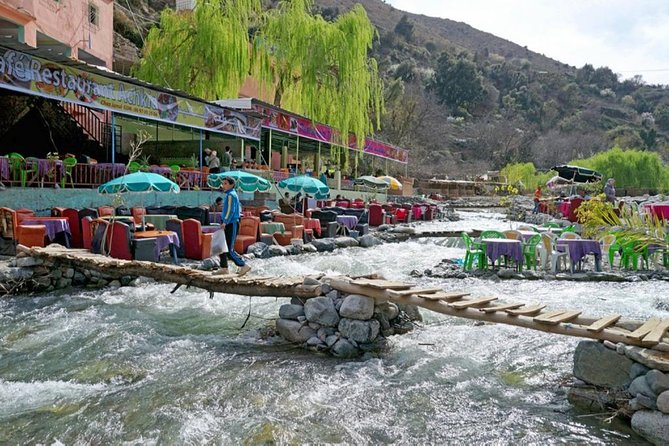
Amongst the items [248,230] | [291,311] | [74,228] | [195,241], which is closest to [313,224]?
[248,230]

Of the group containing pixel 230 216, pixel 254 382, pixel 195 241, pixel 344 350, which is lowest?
pixel 254 382

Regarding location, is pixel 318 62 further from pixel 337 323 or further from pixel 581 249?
pixel 337 323

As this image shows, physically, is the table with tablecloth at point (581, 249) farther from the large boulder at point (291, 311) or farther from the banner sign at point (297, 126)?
the banner sign at point (297, 126)

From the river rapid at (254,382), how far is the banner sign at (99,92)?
6443mm

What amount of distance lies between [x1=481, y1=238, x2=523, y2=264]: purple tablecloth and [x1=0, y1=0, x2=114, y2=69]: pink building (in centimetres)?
1089

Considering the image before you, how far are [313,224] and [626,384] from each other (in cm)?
1119

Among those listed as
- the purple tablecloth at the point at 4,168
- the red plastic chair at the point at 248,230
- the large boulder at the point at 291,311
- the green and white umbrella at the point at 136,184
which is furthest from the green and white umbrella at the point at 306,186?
the large boulder at the point at 291,311

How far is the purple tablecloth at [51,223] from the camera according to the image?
378 inches

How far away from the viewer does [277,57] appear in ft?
76.3

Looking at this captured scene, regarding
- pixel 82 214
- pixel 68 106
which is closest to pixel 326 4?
pixel 68 106

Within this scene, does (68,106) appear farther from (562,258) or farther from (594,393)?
(594,393)

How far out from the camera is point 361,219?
1745 centimetres

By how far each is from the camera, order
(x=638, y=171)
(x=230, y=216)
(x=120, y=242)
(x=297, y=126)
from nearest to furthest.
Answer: (x=230, y=216), (x=120, y=242), (x=297, y=126), (x=638, y=171)

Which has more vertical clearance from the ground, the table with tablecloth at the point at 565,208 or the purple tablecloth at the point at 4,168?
the purple tablecloth at the point at 4,168
